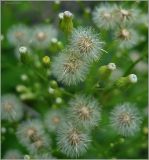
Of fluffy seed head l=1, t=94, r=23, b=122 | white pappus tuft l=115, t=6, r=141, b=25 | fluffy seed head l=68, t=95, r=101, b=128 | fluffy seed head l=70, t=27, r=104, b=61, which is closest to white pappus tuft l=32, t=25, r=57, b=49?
fluffy seed head l=1, t=94, r=23, b=122

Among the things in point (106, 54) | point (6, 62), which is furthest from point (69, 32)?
point (6, 62)

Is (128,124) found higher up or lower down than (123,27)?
lower down

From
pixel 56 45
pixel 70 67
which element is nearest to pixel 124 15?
pixel 56 45

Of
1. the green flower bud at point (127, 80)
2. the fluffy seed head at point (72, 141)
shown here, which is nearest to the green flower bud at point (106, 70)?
the green flower bud at point (127, 80)

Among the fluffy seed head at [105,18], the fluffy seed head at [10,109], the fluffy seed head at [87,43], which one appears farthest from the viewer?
the fluffy seed head at [10,109]

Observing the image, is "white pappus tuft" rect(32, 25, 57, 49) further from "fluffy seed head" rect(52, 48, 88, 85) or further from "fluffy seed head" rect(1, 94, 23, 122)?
"fluffy seed head" rect(52, 48, 88, 85)

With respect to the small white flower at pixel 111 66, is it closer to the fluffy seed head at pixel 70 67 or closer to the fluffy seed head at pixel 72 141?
the fluffy seed head at pixel 70 67

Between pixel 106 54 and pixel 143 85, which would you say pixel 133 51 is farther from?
pixel 106 54
